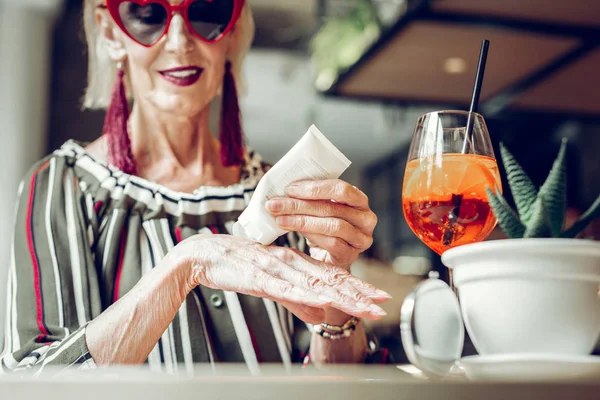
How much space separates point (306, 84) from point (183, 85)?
420cm

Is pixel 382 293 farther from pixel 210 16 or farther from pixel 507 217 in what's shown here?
pixel 210 16

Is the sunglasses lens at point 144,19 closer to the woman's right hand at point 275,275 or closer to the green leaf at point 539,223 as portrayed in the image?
the woman's right hand at point 275,275

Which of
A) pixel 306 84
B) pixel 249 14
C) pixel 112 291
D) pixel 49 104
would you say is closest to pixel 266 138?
pixel 306 84

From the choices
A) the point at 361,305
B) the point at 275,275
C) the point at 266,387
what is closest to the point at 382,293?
the point at 361,305

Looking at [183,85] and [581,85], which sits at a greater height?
[581,85]

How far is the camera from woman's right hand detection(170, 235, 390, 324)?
65 centimetres

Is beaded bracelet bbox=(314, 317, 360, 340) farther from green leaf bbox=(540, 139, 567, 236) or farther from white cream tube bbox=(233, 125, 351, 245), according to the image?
green leaf bbox=(540, 139, 567, 236)

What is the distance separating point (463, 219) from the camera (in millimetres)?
782

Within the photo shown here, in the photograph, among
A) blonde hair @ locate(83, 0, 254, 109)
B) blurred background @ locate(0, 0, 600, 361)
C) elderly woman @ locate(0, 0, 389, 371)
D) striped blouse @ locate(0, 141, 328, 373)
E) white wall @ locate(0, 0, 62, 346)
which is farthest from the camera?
white wall @ locate(0, 0, 62, 346)

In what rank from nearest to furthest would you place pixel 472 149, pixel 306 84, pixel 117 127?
pixel 472 149
pixel 117 127
pixel 306 84

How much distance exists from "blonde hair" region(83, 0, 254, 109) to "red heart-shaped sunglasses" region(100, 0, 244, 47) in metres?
0.16

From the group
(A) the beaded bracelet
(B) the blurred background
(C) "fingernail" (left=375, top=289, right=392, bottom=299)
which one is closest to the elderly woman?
(A) the beaded bracelet

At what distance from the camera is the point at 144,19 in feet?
3.57

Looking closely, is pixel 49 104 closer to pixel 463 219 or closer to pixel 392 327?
pixel 392 327
